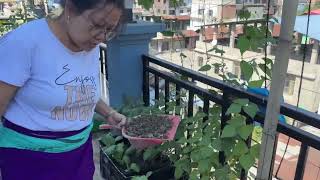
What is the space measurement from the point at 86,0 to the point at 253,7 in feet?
3.38

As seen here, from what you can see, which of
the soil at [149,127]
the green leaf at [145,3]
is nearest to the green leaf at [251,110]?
the soil at [149,127]

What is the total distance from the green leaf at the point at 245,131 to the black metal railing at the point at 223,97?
0.12 meters

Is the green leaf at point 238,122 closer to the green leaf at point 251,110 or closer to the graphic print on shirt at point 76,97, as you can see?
the green leaf at point 251,110

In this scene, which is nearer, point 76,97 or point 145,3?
point 76,97

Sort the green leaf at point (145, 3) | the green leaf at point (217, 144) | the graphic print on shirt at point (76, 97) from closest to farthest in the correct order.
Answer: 1. the graphic print on shirt at point (76, 97)
2. the green leaf at point (217, 144)
3. the green leaf at point (145, 3)

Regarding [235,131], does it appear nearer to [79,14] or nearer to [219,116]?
[219,116]

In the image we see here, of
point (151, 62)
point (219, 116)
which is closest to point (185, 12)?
point (151, 62)

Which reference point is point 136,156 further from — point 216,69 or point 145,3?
point 145,3

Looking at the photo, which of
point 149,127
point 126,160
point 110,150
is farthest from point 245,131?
point 110,150

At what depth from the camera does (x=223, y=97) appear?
166 centimetres

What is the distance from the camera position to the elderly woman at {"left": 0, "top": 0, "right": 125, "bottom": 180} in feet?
3.40

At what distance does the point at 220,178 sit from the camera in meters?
1.60

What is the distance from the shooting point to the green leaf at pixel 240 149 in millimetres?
1442

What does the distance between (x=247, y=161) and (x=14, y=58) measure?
102 centimetres
